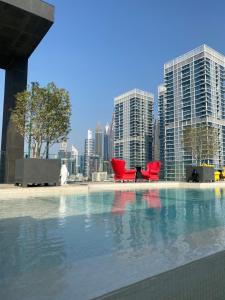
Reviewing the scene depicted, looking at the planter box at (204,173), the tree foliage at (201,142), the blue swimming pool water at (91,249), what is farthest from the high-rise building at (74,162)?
the blue swimming pool water at (91,249)

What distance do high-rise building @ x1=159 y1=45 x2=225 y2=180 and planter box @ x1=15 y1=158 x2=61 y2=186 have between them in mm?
66684

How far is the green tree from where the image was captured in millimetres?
13367

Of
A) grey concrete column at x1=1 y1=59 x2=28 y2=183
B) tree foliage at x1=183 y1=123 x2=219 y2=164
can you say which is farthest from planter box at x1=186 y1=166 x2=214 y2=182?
grey concrete column at x1=1 y1=59 x2=28 y2=183

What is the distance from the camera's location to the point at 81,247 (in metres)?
3.65

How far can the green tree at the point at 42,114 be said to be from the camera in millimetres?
13367

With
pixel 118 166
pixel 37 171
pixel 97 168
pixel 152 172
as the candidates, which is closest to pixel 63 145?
pixel 118 166

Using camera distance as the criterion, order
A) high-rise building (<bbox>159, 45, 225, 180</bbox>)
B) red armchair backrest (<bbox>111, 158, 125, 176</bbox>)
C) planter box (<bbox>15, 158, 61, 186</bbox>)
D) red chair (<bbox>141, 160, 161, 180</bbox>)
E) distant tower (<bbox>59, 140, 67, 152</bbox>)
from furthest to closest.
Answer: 1. high-rise building (<bbox>159, 45, 225, 180</bbox>)
2. red chair (<bbox>141, 160, 161, 180</bbox>)
3. red armchair backrest (<bbox>111, 158, 125, 176</bbox>)
4. distant tower (<bbox>59, 140, 67, 152</bbox>)
5. planter box (<bbox>15, 158, 61, 186</bbox>)

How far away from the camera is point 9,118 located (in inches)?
627

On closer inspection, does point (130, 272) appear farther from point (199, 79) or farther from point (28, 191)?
point (199, 79)

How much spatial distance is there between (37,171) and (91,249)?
9.33 m

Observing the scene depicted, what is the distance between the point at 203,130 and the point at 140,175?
649 centimetres

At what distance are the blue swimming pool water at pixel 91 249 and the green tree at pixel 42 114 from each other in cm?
769

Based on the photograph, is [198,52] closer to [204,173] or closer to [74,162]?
[204,173]

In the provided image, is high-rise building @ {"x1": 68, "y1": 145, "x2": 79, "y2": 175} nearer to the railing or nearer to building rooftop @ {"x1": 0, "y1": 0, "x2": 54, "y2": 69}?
the railing
